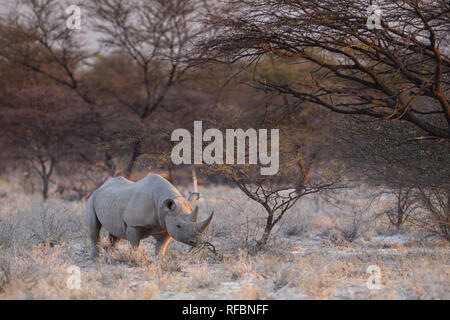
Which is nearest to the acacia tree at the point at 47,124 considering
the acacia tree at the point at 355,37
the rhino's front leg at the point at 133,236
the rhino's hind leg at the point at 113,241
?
the rhino's hind leg at the point at 113,241

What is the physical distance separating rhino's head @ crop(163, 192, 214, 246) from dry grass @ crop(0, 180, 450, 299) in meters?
0.36

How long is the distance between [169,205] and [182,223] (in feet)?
0.97

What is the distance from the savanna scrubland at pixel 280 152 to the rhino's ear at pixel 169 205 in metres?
0.67

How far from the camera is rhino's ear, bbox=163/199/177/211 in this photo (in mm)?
6609

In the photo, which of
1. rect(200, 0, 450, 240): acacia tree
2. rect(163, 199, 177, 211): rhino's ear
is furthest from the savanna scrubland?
rect(163, 199, 177, 211): rhino's ear

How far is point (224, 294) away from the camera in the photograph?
540cm

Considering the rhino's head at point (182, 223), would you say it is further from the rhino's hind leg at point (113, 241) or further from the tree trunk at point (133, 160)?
the tree trunk at point (133, 160)

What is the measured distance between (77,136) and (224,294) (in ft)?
38.6

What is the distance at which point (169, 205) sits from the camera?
21.9 feet

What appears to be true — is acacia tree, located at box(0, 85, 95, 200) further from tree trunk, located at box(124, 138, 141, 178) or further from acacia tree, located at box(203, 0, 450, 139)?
acacia tree, located at box(203, 0, 450, 139)

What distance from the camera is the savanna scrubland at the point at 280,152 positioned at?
5926 mm

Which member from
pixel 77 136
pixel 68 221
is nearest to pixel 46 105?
pixel 77 136

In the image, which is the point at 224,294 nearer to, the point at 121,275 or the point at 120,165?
the point at 121,275
